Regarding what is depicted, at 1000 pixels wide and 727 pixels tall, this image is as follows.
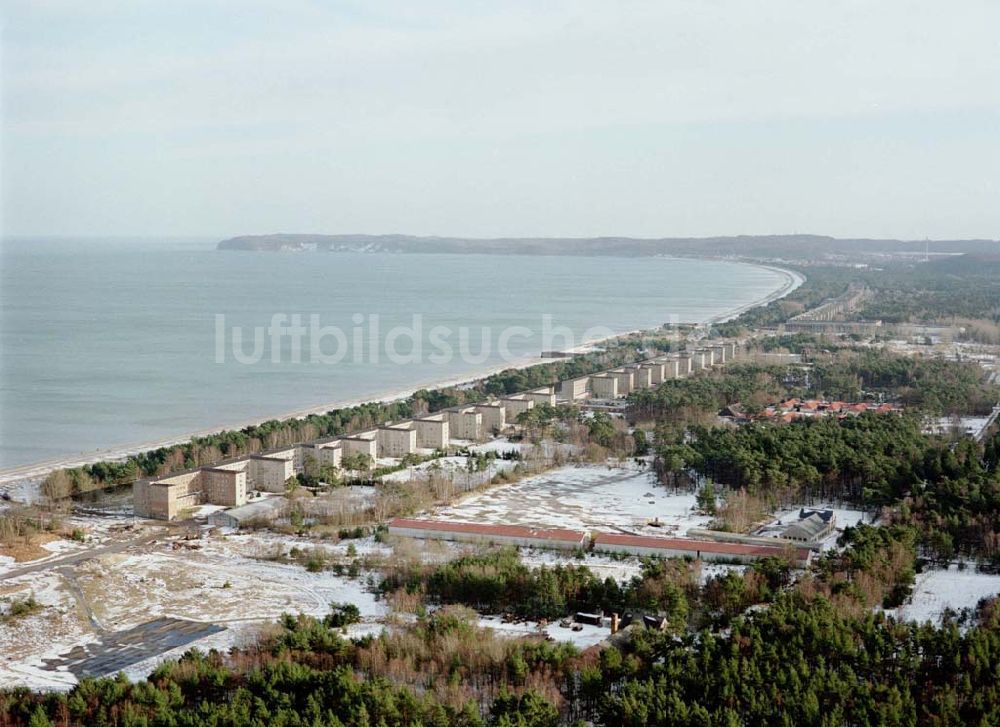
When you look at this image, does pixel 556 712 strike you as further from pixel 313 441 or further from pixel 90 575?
pixel 313 441

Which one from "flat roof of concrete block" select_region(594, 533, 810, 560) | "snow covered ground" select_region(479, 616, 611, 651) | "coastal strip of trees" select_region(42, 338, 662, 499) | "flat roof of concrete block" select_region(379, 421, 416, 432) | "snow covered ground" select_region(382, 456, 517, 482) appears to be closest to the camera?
"snow covered ground" select_region(479, 616, 611, 651)

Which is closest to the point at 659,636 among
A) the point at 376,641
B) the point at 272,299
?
the point at 376,641

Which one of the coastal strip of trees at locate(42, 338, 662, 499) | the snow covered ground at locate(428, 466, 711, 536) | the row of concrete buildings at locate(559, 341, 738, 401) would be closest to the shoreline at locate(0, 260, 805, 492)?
the coastal strip of trees at locate(42, 338, 662, 499)

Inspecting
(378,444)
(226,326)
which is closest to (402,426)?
(378,444)

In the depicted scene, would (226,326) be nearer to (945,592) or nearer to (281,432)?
(281,432)

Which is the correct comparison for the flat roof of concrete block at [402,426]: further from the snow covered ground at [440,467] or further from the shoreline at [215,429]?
the shoreline at [215,429]

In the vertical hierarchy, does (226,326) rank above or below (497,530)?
above

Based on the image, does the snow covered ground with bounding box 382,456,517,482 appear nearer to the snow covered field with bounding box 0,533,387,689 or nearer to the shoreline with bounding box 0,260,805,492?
the snow covered field with bounding box 0,533,387,689
